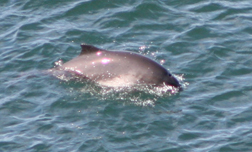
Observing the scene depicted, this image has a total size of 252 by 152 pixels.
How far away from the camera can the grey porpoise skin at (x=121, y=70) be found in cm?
1487

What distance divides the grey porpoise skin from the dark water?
446 mm

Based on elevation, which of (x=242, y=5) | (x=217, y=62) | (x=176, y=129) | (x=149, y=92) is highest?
(x=242, y=5)

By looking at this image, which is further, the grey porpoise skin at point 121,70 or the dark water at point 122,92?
the grey porpoise skin at point 121,70

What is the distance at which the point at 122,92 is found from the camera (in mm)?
14703

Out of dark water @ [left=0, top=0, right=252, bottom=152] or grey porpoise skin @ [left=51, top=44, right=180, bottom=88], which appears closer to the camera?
dark water @ [left=0, top=0, right=252, bottom=152]

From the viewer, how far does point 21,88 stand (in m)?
15.4

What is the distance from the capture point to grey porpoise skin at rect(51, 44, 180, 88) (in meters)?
14.9

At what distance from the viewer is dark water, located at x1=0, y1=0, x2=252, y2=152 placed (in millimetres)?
12828

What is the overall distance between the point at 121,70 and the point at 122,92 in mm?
694

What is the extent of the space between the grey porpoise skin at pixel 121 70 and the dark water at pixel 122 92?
0.45 metres

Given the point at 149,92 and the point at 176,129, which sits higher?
the point at 149,92

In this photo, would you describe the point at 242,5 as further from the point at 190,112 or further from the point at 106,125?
the point at 106,125

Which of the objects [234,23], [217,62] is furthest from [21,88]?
[234,23]

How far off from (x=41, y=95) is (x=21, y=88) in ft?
2.65
